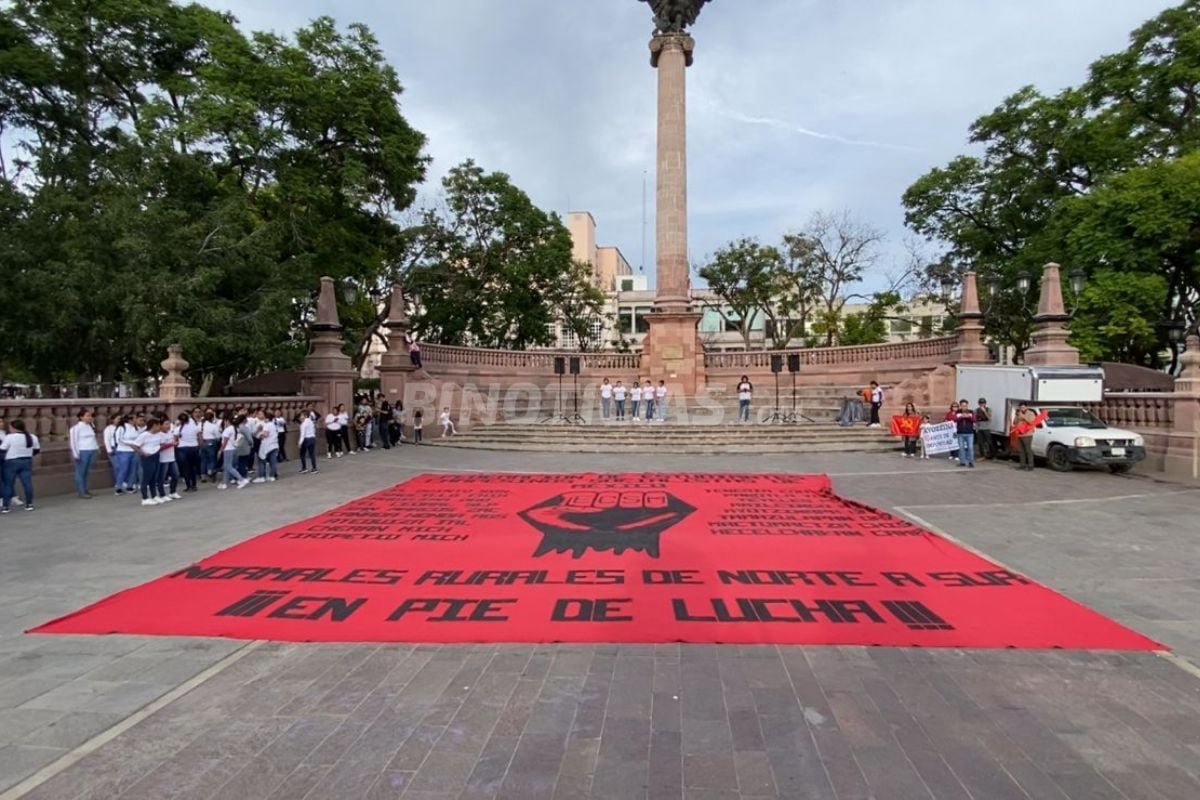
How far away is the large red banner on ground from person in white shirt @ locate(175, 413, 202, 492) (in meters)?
5.03

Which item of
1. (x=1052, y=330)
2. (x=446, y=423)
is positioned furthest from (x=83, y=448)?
(x=1052, y=330)

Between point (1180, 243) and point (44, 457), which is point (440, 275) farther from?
point (1180, 243)

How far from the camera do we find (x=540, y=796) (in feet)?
10.0

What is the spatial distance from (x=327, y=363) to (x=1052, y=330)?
74.9 feet

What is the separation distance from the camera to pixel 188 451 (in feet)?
42.2

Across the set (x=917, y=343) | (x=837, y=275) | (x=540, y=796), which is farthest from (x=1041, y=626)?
(x=837, y=275)

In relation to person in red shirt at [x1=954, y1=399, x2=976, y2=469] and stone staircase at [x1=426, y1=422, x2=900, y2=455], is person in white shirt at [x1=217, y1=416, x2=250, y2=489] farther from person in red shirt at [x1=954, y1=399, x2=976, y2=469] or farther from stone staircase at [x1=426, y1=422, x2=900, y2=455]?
person in red shirt at [x1=954, y1=399, x2=976, y2=469]

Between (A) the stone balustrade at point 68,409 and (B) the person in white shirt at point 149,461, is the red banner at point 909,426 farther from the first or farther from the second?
(A) the stone balustrade at point 68,409

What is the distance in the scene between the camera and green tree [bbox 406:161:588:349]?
34812mm

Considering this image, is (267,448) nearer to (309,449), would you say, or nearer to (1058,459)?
(309,449)

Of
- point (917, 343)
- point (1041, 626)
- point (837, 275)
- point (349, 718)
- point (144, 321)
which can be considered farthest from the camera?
point (837, 275)

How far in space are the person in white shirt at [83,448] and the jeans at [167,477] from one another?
135cm

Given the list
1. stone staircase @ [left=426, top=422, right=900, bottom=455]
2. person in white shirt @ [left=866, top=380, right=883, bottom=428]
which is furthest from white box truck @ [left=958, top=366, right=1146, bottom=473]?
person in white shirt @ [left=866, top=380, right=883, bottom=428]

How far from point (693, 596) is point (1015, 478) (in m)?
11.2
